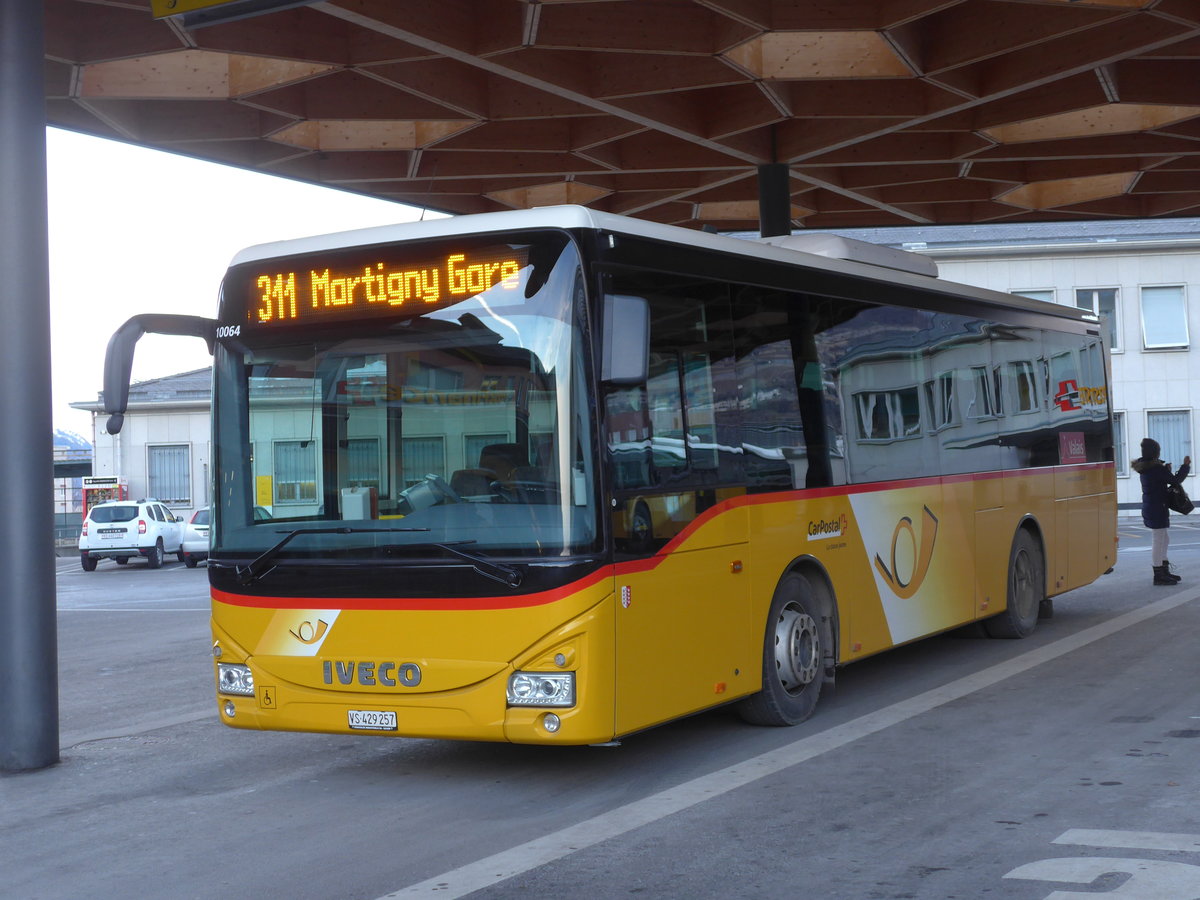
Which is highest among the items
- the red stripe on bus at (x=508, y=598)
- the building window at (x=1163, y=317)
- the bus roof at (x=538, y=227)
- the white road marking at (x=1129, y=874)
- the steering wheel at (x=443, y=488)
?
the building window at (x=1163, y=317)

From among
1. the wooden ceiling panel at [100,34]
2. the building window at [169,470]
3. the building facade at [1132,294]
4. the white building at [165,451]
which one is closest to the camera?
the wooden ceiling panel at [100,34]

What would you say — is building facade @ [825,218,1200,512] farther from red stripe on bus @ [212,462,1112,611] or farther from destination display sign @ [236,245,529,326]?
destination display sign @ [236,245,529,326]

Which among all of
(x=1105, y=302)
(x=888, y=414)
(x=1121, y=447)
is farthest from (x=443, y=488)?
(x=1105, y=302)

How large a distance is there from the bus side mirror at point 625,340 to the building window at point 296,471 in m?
1.66

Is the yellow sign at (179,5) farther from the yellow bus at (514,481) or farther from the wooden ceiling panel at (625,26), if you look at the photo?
the wooden ceiling panel at (625,26)

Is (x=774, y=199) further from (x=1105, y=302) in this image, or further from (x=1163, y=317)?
(x=1163, y=317)

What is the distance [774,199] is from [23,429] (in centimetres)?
986

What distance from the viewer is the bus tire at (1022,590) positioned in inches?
515

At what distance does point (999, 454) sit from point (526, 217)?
21.5ft

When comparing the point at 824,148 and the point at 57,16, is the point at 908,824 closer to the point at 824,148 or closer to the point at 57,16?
the point at 57,16

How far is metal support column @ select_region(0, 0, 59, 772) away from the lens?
28.8 ft

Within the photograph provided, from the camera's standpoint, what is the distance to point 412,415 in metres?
7.45

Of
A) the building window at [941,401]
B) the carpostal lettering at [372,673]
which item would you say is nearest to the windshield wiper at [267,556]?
the carpostal lettering at [372,673]

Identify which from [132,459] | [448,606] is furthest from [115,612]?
[132,459]
